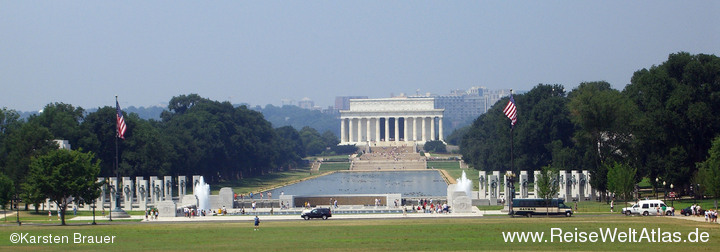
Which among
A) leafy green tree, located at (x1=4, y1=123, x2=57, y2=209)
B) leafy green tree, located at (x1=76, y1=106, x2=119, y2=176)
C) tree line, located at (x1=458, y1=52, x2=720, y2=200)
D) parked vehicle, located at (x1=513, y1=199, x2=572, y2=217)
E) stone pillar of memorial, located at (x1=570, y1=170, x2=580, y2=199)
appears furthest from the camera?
leafy green tree, located at (x1=76, y1=106, x2=119, y2=176)

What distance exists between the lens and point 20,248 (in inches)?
1491

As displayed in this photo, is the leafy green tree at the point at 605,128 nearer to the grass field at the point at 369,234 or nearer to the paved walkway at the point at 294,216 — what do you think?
the paved walkway at the point at 294,216

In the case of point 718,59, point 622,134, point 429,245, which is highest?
point 718,59

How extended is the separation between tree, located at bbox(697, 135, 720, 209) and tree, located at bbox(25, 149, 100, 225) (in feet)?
109

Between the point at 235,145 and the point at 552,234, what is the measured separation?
7947 cm

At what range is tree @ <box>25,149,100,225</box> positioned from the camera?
178 feet

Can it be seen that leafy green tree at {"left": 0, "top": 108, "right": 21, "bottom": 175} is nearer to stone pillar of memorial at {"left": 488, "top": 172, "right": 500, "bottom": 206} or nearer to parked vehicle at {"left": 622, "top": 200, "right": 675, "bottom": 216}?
stone pillar of memorial at {"left": 488, "top": 172, "right": 500, "bottom": 206}

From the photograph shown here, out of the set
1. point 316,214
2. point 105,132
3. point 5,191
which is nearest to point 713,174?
point 316,214

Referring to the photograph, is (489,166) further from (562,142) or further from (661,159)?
(661,159)

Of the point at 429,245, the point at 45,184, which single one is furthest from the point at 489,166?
the point at 429,245

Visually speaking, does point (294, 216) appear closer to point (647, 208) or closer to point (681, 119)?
point (647, 208)

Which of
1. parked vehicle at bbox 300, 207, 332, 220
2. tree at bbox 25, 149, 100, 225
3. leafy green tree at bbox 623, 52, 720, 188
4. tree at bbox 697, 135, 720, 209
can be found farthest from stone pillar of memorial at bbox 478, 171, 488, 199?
tree at bbox 25, 149, 100, 225

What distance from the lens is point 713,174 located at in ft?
185

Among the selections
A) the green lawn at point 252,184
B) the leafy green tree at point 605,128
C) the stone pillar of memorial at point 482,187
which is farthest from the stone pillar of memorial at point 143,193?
the leafy green tree at point 605,128
